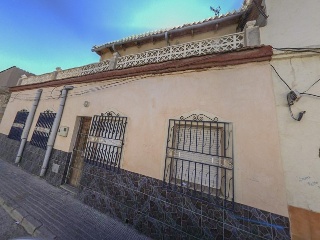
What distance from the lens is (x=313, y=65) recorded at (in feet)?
9.62

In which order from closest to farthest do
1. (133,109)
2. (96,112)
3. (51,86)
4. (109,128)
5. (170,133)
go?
1. (170,133)
2. (133,109)
3. (109,128)
4. (96,112)
5. (51,86)

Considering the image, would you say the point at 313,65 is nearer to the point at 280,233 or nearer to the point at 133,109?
the point at 280,233

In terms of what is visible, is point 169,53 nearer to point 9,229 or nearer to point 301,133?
point 301,133

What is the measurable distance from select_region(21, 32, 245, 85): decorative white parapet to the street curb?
16.3ft

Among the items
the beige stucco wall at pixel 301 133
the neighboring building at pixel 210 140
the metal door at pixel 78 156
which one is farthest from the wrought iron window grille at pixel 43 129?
the beige stucco wall at pixel 301 133

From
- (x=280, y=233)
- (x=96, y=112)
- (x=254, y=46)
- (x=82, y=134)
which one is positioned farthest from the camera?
(x=82, y=134)

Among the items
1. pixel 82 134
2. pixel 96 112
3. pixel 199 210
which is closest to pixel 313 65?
pixel 199 210

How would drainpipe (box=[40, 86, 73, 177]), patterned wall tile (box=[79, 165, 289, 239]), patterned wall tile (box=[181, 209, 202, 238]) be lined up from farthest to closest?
drainpipe (box=[40, 86, 73, 177]) < patterned wall tile (box=[181, 209, 202, 238]) < patterned wall tile (box=[79, 165, 289, 239])

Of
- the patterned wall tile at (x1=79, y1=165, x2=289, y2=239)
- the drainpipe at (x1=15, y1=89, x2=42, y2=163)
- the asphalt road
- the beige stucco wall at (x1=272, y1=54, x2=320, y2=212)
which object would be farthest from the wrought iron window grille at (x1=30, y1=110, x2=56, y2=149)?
the beige stucco wall at (x1=272, y1=54, x2=320, y2=212)

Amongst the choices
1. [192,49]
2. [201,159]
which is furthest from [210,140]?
[192,49]

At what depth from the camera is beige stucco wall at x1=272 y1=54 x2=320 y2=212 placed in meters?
2.51

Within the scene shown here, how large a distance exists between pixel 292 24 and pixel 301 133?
98.5 inches

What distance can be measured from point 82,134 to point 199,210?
5.20m

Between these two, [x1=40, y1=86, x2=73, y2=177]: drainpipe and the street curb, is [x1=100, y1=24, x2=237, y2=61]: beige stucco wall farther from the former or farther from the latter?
the street curb
